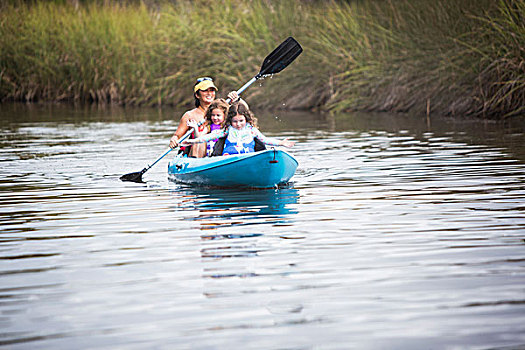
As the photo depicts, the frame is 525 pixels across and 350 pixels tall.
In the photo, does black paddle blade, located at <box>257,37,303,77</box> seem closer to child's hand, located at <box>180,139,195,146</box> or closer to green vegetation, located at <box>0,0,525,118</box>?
child's hand, located at <box>180,139,195,146</box>

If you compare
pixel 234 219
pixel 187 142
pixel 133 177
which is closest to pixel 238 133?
pixel 187 142

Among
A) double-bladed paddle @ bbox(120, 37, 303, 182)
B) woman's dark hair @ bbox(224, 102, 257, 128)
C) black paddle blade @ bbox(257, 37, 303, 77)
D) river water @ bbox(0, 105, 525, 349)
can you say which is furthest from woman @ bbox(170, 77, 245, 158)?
black paddle blade @ bbox(257, 37, 303, 77)

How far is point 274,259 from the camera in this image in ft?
17.7

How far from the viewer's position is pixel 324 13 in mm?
21266

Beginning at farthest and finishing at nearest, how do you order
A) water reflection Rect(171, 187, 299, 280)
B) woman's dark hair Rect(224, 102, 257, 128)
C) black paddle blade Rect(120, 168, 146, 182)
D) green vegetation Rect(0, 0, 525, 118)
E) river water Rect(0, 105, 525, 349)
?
green vegetation Rect(0, 0, 525, 118) → black paddle blade Rect(120, 168, 146, 182) → woman's dark hair Rect(224, 102, 257, 128) → water reflection Rect(171, 187, 299, 280) → river water Rect(0, 105, 525, 349)

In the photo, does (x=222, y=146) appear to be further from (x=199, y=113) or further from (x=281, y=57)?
(x=281, y=57)

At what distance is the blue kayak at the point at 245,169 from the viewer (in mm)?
8664

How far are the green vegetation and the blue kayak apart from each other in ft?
23.4

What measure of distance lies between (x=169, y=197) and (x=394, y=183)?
2.11 meters

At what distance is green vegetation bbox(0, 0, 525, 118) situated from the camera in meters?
16.4

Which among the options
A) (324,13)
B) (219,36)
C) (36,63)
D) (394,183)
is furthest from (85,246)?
(36,63)

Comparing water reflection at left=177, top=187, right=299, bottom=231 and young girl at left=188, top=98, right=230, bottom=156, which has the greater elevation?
young girl at left=188, top=98, right=230, bottom=156

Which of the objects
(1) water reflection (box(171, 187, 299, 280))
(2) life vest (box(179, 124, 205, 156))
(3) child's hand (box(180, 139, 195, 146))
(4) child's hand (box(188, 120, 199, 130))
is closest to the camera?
(1) water reflection (box(171, 187, 299, 280))

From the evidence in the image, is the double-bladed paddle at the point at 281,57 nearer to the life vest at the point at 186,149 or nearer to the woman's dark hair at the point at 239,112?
the life vest at the point at 186,149
